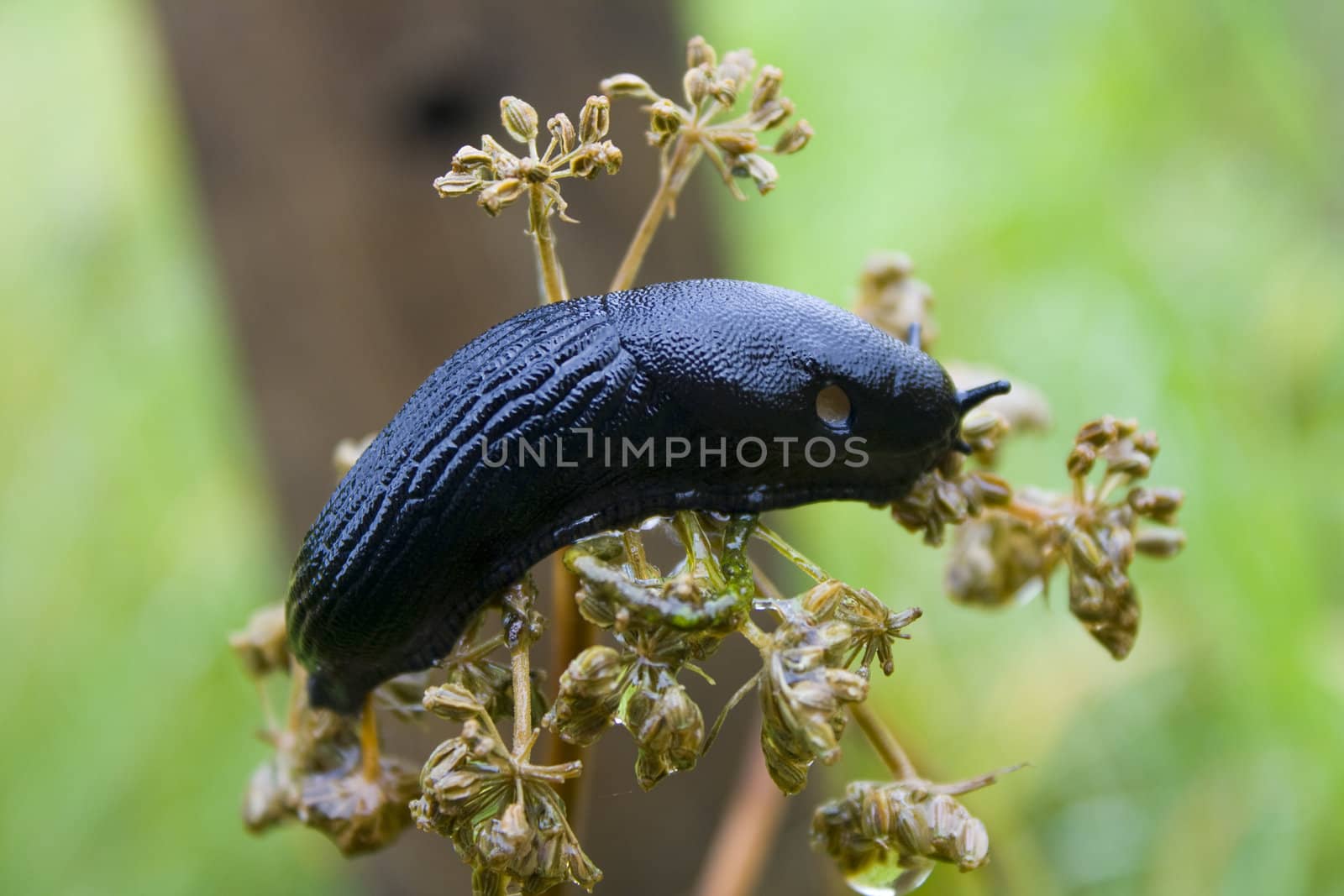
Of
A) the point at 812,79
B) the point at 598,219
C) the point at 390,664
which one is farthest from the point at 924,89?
the point at 390,664

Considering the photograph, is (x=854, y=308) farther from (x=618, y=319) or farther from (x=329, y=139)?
(x=329, y=139)

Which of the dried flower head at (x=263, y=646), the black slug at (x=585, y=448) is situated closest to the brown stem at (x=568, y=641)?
the black slug at (x=585, y=448)

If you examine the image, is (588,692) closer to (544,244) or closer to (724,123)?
(544,244)

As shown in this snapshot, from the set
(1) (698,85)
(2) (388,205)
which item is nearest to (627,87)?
(1) (698,85)

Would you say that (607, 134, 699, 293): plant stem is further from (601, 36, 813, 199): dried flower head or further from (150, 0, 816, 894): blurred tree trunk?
(150, 0, 816, 894): blurred tree trunk

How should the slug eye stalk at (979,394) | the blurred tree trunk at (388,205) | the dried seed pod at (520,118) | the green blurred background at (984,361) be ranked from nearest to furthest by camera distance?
1. the dried seed pod at (520,118)
2. the slug eye stalk at (979,394)
3. the blurred tree trunk at (388,205)
4. the green blurred background at (984,361)

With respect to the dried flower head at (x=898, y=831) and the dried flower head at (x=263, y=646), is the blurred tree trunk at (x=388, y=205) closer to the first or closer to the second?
the dried flower head at (x=263, y=646)
